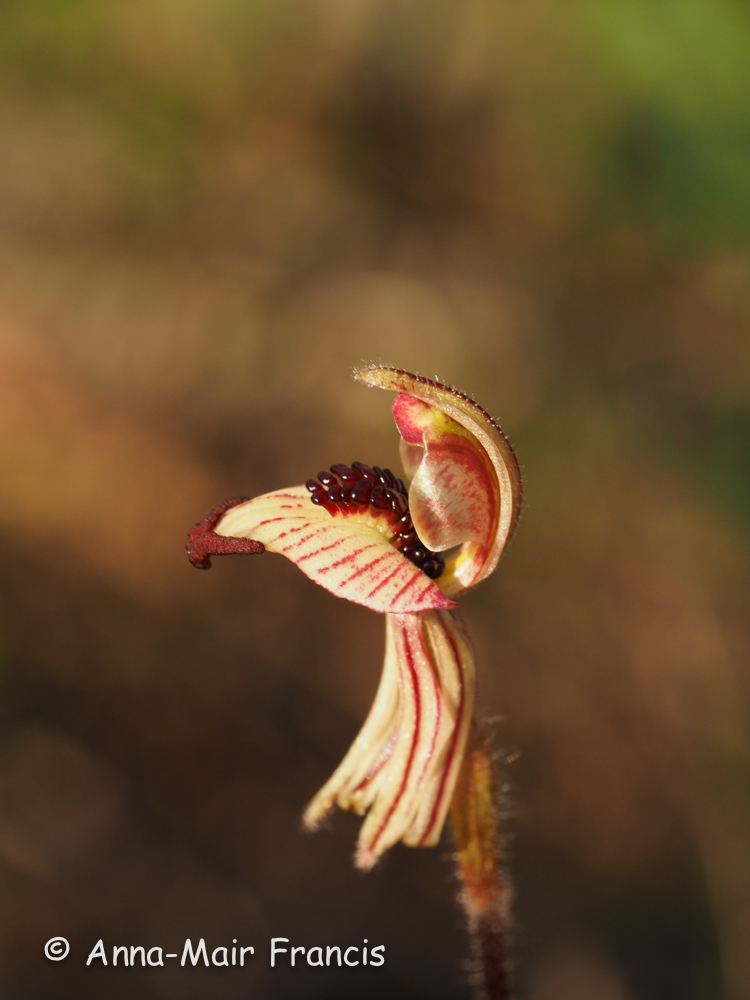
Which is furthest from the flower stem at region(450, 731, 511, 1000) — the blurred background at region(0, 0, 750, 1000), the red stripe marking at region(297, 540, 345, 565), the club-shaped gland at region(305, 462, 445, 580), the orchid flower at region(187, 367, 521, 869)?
the blurred background at region(0, 0, 750, 1000)

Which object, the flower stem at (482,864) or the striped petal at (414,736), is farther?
the flower stem at (482,864)

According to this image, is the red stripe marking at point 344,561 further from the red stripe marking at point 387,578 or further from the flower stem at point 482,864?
the flower stem at point 482,864

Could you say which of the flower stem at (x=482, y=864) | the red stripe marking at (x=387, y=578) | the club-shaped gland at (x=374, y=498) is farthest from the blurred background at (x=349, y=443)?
the red stripe marking at (x=387, y=578)

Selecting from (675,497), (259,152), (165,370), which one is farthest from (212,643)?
(259,152)

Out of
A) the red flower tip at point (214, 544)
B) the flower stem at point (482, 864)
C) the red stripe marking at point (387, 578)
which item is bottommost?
the flower stem at point (482, 864)

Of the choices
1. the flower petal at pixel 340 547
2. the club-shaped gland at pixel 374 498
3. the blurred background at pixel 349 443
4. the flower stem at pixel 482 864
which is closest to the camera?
the flower petal at pixel 340 547

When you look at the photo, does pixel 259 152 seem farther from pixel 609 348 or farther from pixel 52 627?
pixel 52 627
